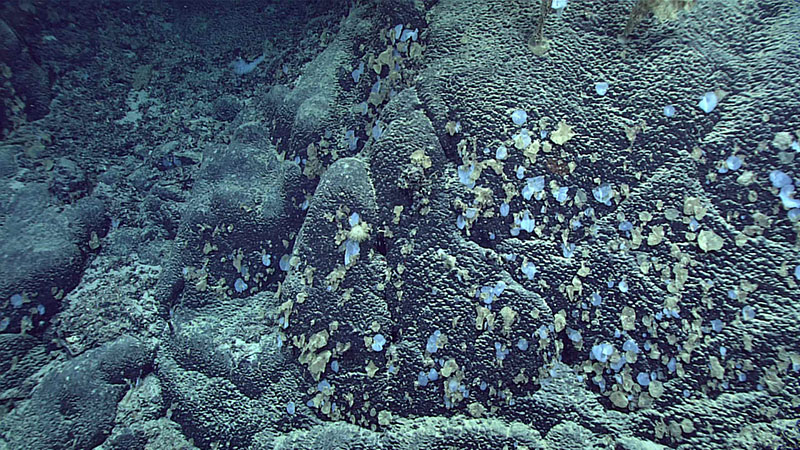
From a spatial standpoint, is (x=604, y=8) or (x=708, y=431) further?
(x=604, y=8)

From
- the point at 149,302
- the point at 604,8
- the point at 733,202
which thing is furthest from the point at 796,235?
the point at 149,302

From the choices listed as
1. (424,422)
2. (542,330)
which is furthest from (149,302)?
(542,330)

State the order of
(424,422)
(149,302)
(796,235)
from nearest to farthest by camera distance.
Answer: (796,235) → (424,422) → (149,302)

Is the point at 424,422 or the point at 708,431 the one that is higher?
the point at 708,431

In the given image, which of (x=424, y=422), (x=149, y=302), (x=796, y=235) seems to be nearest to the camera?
(x=796, y=235)

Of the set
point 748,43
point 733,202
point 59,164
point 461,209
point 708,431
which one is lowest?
point 708,431

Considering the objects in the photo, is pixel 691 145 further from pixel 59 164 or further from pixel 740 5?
pixel 59 164
